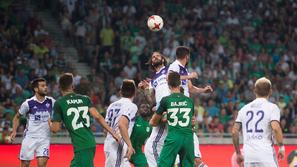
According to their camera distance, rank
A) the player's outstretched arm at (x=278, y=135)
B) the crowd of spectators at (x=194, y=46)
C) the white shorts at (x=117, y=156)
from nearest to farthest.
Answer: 1. the player's outstretched arm at (x=278, y=135)
2. the white shorts at (x=117, y=156)
3. the crowd of spectators at (x=194, y=46)

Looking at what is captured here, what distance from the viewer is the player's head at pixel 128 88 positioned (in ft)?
40.0

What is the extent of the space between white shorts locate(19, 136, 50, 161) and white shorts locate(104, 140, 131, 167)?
241cm

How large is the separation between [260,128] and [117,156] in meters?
2.59

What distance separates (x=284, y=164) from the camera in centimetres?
1800

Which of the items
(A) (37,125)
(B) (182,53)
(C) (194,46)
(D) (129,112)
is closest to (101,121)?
(D) (129,112)

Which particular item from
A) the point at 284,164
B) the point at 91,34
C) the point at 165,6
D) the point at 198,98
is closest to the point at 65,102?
the point at 284,164

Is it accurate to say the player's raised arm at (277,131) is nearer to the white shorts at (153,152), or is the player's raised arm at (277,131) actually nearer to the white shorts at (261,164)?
the white shorts at (261,164)

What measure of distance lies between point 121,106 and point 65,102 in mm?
1027

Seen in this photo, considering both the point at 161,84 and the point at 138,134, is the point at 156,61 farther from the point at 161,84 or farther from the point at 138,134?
the point at 138,134

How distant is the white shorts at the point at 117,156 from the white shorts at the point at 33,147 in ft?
7.91

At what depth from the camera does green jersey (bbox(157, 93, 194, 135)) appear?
1216 cm

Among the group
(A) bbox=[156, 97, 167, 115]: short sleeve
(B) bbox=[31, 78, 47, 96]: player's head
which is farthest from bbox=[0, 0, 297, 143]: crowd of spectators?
(A) bbox=[156, 97, 167, 115]: short sleeve

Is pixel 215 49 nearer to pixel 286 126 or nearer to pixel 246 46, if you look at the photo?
pixel 246 46

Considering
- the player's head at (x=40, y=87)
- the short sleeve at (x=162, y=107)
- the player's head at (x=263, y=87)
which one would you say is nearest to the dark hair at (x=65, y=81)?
the short sleeve at (x=162, y=107)
